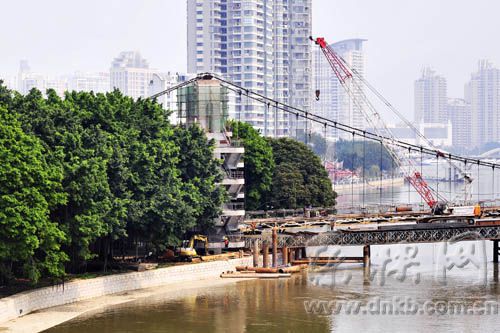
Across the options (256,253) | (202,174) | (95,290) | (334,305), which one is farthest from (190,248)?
(334,305)

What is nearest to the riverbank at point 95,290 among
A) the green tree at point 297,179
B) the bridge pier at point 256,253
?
the bridge pier at point 256,253

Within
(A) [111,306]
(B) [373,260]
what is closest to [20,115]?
(A) [111,306]

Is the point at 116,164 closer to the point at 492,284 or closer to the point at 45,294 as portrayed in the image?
the point at 45,294

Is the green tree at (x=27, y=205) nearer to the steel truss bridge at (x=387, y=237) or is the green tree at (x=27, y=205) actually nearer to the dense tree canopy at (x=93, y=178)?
the dense tree canopy at (x=93, y=178)

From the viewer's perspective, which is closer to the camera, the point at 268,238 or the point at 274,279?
the point at 274,279

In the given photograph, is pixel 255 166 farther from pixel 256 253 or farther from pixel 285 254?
pixel 256 253

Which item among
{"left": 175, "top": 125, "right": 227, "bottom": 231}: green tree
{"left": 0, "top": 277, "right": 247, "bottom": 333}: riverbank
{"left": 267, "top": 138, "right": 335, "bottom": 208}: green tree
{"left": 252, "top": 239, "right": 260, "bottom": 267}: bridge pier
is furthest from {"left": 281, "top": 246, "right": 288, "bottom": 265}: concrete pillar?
{"left": 267, "top": 138, "right": 335, "bottom": 208}: green tree

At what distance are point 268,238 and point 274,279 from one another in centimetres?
806

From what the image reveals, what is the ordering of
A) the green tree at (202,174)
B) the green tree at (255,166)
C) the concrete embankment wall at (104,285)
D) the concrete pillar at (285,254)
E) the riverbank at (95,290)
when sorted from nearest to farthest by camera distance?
1. the riverbank at (95,290)
2. the concrete embankment wall at (104,285)
3. the green tree at (202,174)
4. the concrete pillar at (285,254)
5. the green tree at (255,166)

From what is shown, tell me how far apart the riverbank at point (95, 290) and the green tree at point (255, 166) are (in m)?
26.3

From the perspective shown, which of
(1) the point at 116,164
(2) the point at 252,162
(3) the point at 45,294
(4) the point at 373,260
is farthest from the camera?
(2) the point at 252,162

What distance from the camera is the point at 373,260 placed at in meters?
120

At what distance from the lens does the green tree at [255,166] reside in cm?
13400

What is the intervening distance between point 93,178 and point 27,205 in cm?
887
